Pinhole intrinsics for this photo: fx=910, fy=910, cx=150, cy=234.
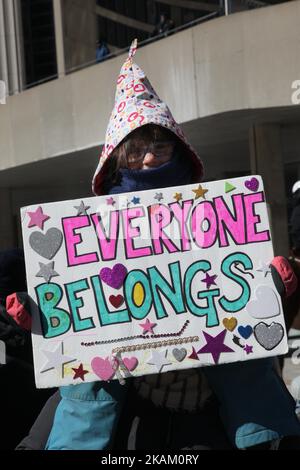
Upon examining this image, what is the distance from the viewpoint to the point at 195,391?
2559 millimetres

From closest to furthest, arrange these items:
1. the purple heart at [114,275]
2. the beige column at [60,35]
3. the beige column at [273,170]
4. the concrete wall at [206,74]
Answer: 1. the purple heart at [114,275]
2. the concrete wall at [206,74]
3. the beige column at [273,170]
4. the beige column at [60,35]

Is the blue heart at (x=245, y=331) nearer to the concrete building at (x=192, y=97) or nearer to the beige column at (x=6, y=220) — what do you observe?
the concrete building at (x=192, y=97)

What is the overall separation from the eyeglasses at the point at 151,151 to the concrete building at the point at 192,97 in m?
10.8

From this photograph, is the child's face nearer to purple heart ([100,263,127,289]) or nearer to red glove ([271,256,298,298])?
purple heart ([100,263,127,289])

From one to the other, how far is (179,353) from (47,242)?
490mm

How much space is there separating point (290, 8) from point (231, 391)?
1148 centimetres

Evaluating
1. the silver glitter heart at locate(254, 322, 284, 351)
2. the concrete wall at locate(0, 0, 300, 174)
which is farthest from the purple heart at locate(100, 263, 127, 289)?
the concrete wall at locate(0, 0, 300, 174)

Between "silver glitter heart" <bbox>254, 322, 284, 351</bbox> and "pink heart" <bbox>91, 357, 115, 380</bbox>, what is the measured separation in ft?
1.37

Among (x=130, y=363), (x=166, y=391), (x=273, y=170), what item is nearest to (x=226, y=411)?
(x=166, y=391)

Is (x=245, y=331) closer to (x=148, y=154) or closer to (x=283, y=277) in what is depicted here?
(x=283, y=277)

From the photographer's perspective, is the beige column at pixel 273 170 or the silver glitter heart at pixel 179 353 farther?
the beige column at pixel 273 170

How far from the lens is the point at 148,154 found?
268cm

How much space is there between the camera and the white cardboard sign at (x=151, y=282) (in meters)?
2.54

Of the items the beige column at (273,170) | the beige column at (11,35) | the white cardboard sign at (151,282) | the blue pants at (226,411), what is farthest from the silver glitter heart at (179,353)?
the beige column at (11,35)
